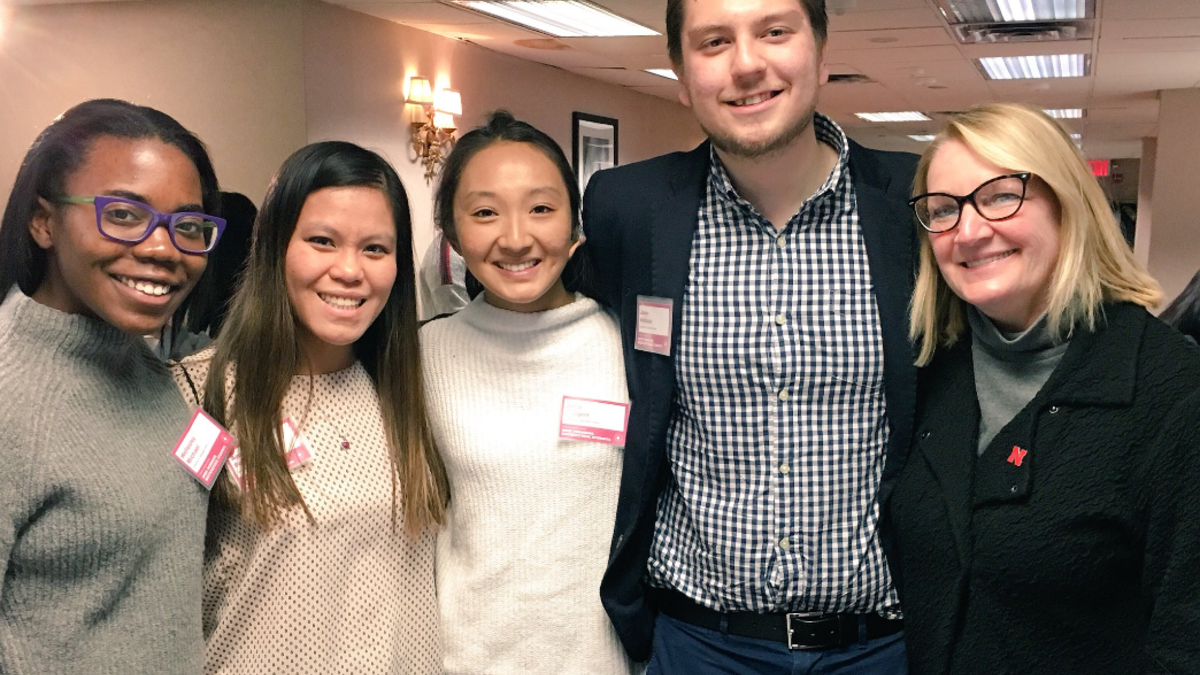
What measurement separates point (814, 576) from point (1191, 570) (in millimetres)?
616

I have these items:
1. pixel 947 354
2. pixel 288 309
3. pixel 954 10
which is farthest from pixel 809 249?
pixel 954 10

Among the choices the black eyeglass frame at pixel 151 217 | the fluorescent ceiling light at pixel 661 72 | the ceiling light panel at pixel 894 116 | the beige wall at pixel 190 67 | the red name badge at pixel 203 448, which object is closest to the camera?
the black eyeglass frame at pixel 151 217

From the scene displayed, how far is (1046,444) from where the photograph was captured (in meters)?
1.44

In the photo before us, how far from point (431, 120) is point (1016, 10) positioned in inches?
153

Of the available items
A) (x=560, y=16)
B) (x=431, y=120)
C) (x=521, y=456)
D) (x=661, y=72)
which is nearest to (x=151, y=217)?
(x=521, y=456)

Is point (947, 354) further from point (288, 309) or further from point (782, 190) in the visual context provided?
point (288, 309)

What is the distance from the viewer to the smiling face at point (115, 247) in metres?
1.27

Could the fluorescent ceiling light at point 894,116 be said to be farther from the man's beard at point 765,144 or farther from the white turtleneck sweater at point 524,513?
the white turtleneck sweater at point 524,513

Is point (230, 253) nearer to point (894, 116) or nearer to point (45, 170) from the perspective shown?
point (45, 170)

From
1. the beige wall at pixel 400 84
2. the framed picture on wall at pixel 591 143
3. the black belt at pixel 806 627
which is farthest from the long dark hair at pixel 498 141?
the framed picture on wall at pixel 591 143

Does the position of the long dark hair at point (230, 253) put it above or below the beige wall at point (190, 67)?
below

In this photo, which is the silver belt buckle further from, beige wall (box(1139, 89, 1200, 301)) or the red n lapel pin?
beige wall (box(1139, 89, 1200, 301))

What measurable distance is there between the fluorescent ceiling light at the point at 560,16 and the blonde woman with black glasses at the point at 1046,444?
4.31 metres

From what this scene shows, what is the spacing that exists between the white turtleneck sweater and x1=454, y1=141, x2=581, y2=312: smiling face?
0.36ft
